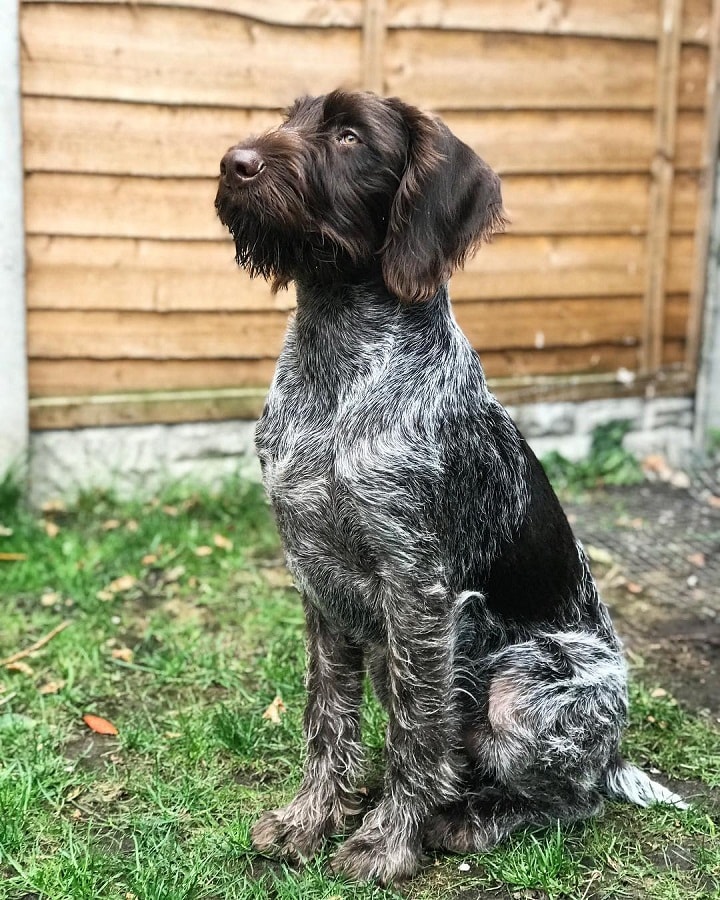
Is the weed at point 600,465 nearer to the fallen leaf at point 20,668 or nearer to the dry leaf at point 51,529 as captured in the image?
the dry leaf at point 51,529

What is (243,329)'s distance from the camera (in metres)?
6.16

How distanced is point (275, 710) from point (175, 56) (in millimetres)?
3528

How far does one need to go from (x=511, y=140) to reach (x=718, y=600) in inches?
116

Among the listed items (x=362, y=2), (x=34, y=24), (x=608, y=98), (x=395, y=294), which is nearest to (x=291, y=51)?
(x=362, y=2)

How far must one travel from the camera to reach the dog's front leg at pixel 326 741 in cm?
324

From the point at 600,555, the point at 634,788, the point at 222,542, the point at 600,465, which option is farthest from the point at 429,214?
the point at 600,465

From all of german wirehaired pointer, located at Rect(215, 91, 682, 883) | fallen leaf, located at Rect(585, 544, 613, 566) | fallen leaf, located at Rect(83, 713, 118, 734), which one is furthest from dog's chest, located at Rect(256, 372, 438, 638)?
fallen leaf, located at Rect(585, 544, 613, 566)

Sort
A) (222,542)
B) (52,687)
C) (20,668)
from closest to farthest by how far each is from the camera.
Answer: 1. (52,687)
2. (20,668)
3. (222,542)

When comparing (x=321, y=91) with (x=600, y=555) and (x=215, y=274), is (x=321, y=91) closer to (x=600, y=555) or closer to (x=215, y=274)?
(x=215, y=274)

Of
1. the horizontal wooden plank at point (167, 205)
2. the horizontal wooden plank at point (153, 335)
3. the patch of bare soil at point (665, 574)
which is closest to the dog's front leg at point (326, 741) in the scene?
the patch of bare soil at point (665, 574)

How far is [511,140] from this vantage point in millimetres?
6422

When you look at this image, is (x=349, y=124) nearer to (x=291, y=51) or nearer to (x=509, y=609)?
(x=509, y=609)

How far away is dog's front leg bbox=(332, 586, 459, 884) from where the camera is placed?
296 cm

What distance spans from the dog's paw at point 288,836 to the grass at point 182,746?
4 cm
